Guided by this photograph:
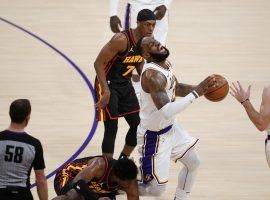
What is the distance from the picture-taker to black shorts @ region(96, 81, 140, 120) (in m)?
7.98

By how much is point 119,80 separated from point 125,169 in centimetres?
177

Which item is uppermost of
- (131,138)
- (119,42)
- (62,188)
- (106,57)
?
(119,42)

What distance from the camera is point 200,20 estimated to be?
1354 cm

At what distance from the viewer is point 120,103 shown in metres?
8.17

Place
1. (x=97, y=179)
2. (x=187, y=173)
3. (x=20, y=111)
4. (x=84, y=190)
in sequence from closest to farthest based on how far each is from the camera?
1. (x=20, y=111)
2. (x=84, y=190)
3. (x=97, y=179)
4. (x=187, y=173)

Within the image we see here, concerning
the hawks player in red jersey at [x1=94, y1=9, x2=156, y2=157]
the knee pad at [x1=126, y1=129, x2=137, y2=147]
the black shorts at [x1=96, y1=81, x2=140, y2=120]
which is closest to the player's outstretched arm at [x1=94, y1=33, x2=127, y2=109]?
the hawks player in red jersey at [x1=94, y1=9, x2=156, y2=157]

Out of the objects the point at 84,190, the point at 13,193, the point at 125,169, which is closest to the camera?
the point at 13,193

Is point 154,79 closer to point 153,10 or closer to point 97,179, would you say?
point 97,179

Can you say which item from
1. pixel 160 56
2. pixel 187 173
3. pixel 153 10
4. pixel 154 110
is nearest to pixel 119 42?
pixel 160 56

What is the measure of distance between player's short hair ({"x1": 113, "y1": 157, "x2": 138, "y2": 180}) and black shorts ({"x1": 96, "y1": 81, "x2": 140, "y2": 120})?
1412mm

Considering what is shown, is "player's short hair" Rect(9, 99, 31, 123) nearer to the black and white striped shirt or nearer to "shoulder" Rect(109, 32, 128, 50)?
the black and white striped shirt

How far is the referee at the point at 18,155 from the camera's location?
5797 millimetres

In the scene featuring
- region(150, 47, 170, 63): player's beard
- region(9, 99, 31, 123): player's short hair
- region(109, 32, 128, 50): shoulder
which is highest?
region(109, 32, 128, 50): shoulder

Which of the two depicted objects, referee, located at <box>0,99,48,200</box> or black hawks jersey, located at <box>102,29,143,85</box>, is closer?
referee, located at <box>0,99,48,200</box>
